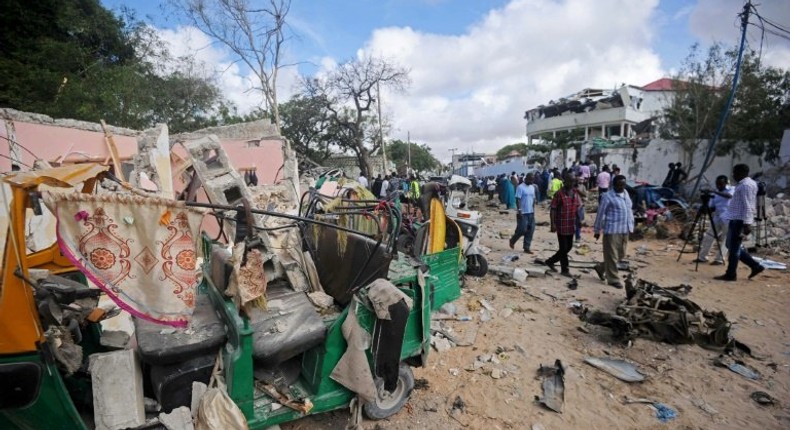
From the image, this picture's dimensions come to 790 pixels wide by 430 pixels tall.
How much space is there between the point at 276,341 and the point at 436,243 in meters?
3.23

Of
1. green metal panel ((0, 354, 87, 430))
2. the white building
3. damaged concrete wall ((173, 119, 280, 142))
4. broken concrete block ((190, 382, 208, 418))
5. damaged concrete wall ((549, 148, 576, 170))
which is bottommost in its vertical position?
broken concrete block ((190, 382, 208, 418))

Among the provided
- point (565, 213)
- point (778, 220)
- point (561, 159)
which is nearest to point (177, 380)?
point (565, 213)

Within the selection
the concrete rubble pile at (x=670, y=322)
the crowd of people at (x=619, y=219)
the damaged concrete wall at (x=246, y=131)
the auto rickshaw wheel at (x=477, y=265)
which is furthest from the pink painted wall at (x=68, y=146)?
the concrete rubble pile at (x=670, y=322)

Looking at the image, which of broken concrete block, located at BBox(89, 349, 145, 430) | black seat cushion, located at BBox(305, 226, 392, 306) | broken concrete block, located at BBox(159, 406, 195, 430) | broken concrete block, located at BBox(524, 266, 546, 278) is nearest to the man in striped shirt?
broken concrete block, located at BBox(524, 266, 546, 278)

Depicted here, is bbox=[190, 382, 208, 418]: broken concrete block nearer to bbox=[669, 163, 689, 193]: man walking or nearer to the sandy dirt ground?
the sandy dirt ground

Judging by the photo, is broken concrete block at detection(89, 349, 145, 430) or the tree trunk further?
the tree trunk

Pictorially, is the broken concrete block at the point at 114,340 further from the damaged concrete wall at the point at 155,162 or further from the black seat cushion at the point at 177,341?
the damaged concrete wall at the point at 155,162

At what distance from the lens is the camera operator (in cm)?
715

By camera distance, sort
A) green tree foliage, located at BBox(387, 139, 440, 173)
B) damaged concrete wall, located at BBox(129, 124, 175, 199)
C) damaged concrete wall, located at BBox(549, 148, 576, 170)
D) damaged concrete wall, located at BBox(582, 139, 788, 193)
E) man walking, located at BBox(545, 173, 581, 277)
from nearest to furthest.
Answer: man walking, located at BBox(545, 173, 581, 277) < damaged concrete wall, located at BBox(129, 124, 175, 199) < damaged concrete wall, located at BBox(582, 139, 788, 193) < damaged concrete wall, located at BBox(549, 148, 576, 170) < green tree foliage, located at BBox(387, 139, 440, 173)

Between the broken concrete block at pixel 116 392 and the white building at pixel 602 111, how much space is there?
141ft

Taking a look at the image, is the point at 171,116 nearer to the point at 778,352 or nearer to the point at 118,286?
the point at 118,286

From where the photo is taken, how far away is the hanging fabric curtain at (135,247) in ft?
5.81

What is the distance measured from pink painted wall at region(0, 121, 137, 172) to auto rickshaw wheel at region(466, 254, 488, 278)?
8939 mm

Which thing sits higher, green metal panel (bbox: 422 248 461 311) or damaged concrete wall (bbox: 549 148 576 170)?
damaged concrete wall (bbox: 549 148 576 170)
